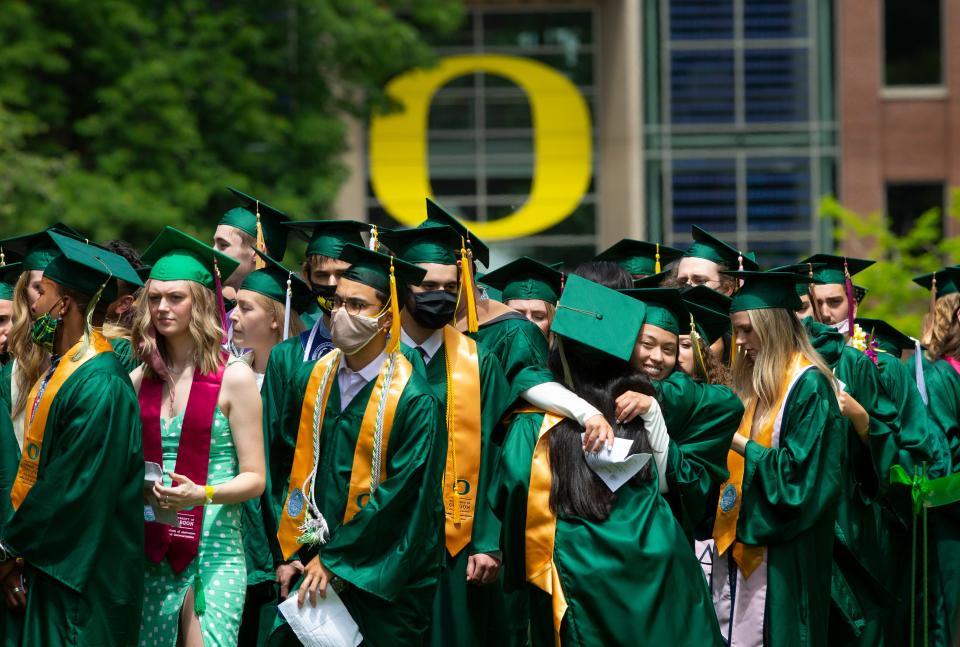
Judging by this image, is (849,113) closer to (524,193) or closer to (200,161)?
(524,193)

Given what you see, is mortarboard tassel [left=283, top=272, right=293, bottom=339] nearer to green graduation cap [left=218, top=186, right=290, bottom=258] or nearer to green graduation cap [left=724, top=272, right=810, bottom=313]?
green graduation cap [left=218, top=186, right=290, bottom=258]

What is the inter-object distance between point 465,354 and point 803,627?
1812 mm

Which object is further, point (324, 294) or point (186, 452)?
point (324, 294)

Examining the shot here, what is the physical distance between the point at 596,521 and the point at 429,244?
174cm

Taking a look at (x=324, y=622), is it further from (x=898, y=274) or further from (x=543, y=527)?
(x=898, y=274)

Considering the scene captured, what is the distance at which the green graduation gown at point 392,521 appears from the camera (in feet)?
19.0

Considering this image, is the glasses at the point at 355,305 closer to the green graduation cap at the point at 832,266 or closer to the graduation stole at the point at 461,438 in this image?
the graduation stole at the point at 461,438

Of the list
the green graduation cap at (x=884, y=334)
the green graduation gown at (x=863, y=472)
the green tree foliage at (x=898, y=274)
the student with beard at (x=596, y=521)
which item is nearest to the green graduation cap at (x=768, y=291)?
the green graduation gown at (x=863, y=472)

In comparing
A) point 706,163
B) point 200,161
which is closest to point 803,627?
point 200,161

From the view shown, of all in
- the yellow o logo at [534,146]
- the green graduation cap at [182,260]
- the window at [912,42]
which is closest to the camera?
the green graduation cap at [182,260]

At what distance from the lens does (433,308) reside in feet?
21.7

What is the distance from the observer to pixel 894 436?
25.7ft

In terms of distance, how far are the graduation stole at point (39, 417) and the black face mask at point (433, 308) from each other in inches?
51.4

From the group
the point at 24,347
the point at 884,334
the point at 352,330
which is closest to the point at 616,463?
the point at 352,330
